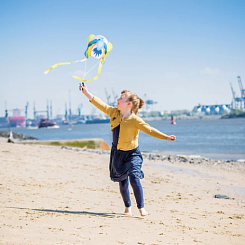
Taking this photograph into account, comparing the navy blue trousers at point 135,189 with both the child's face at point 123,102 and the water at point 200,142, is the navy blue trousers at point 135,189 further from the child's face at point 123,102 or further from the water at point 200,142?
the water at point 200,142

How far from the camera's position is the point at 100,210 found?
5613mm

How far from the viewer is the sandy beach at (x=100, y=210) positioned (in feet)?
13.2

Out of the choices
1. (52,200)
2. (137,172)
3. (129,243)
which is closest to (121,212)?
(137,172)

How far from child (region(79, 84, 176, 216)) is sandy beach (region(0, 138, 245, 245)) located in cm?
42

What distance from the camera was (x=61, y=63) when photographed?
5.58m

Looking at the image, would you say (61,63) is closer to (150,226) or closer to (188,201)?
(150,226)

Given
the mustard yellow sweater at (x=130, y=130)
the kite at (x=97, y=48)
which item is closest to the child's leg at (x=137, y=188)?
the mustard yellow sweater at (x=130, y=130)

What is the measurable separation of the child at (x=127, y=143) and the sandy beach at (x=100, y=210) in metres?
0.42

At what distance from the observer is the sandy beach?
4027 millimetres

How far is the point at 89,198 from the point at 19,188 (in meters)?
1.27

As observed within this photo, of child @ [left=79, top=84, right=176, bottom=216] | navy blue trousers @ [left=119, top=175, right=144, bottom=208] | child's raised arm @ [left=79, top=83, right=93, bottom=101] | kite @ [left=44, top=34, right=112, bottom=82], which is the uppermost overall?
kite @ [left=44, top=34, right=112, bottom=82]

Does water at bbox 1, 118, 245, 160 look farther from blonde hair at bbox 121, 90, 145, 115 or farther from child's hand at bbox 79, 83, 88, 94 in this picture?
child's hand at bbox 79, 83, 88, 94

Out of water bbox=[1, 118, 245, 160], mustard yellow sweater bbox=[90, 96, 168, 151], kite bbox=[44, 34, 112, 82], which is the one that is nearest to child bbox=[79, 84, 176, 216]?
mustard yellow sweater bbox=[90, 96, 168, 151]

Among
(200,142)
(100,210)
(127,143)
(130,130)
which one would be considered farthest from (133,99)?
(200,142)
